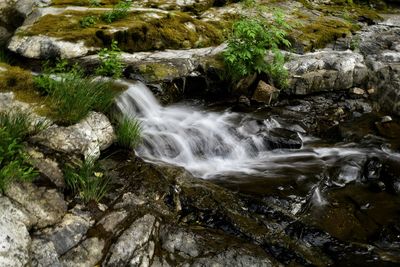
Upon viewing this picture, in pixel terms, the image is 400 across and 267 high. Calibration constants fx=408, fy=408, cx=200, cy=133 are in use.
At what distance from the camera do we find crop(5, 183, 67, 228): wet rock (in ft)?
12.4

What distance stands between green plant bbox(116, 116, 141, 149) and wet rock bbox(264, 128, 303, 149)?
2364 millimetres

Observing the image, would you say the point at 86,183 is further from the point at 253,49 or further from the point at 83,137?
the point at 253,49

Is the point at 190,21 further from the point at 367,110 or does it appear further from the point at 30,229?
the point at 30,229

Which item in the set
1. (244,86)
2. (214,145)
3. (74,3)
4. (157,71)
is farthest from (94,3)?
(214,145)

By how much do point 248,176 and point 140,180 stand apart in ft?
5.63

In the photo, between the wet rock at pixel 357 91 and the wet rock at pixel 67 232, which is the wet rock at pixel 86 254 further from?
the wet rock at pixel 357 91

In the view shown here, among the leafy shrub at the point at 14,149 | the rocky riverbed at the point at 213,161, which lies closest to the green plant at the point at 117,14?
the rocky riverbed at the point at 213,161

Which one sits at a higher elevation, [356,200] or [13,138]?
[13,138]

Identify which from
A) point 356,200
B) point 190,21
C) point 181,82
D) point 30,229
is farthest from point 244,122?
point 30,229

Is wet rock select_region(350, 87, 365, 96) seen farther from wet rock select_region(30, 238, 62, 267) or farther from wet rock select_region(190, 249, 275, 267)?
wet rock select_region(30, 238, 62, 267)

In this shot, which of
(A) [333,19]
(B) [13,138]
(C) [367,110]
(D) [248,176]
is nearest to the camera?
(B) [13,138]

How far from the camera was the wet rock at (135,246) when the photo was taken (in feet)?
12.3

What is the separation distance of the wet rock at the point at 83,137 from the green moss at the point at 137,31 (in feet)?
11.0

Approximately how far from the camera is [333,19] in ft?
42.3
